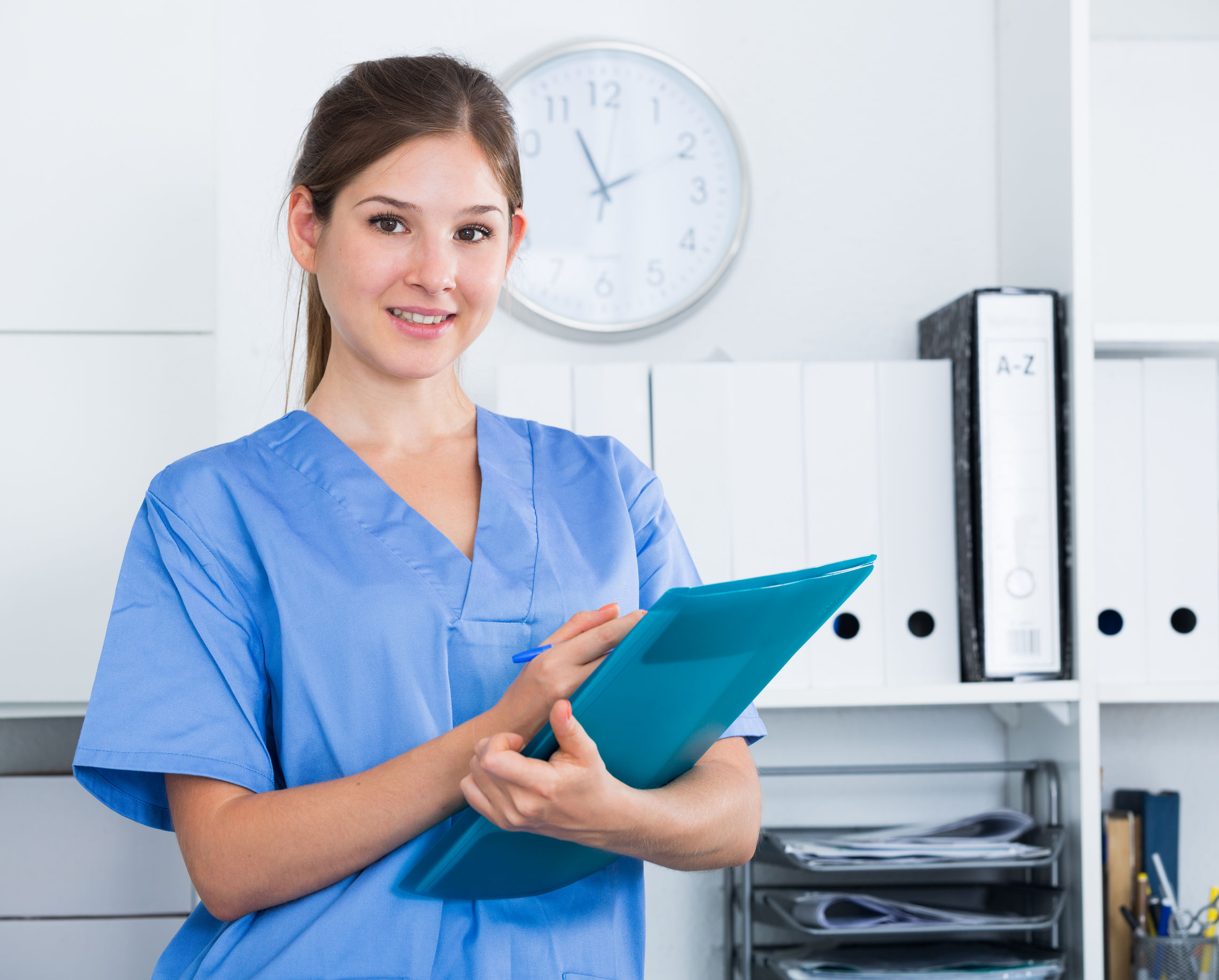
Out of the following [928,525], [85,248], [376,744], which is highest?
[85,248]

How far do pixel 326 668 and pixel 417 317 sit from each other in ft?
0.85

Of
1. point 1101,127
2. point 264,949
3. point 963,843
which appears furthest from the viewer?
point 1101,127

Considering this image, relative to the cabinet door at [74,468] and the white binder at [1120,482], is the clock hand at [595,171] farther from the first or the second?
the white binder at [1120,482]

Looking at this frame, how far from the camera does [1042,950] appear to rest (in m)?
1.11

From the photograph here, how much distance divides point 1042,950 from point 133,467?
114 cm

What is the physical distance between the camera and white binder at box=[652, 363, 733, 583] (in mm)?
1121

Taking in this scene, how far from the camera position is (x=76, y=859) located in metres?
1.32

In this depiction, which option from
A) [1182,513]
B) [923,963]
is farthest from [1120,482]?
[923,963]

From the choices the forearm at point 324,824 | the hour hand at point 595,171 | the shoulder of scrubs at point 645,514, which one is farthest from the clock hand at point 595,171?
the forearm at point 324,824

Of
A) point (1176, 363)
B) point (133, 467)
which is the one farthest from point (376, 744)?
point (1176, 363)

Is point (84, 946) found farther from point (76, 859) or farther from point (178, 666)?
point (178, 666)

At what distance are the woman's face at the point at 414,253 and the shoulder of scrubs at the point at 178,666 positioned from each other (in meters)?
0.16

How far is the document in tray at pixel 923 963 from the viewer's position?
3.48 ft

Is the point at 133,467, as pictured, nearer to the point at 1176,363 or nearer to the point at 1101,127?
the point at 1176,363
